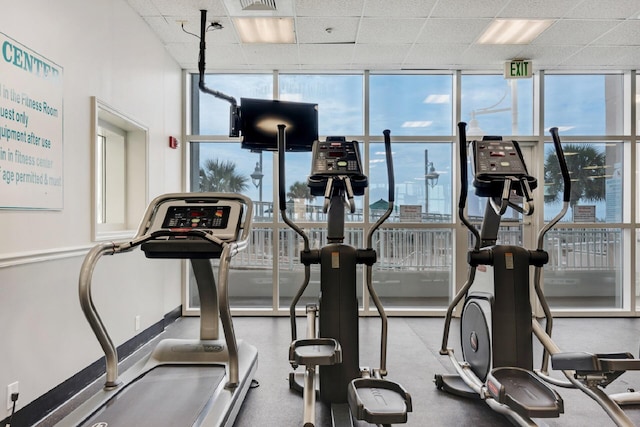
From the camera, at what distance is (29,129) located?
239cm

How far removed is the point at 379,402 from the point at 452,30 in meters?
3.91

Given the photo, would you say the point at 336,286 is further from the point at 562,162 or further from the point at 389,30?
the point at 389,30

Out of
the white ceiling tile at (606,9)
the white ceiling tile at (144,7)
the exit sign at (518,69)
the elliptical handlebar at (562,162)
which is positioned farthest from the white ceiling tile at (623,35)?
the white ceiling tile at (144,7)

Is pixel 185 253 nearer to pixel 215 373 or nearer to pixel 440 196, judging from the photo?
pixel 215 373

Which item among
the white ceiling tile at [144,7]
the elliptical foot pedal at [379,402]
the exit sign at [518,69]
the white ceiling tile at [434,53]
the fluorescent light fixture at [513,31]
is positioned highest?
the white ceiling tile at [144,7]

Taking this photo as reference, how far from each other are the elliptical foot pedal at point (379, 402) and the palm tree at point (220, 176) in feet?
12.4

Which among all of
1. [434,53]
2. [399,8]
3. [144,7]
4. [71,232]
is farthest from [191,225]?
[434,53]

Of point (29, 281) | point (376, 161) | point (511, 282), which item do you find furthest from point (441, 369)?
point (29, 281)

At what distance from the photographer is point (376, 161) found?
535 centimetres

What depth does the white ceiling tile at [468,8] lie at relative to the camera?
363 centimetres

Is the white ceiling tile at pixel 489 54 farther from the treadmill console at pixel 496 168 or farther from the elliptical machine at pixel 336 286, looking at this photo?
the elliptical machine at pixel 336 286

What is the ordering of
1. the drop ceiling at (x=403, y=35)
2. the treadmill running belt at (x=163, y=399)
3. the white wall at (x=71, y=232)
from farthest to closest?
1. the drop ceiling at (x=403, y=35)
2. the white wall at (x=71, y=232)
3. the treadmill running belt at (x=163, y=399)

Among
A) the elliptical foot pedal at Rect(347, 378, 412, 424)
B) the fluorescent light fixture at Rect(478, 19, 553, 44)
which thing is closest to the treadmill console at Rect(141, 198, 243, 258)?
the elliptical foot pedal at Rect(347, 378, 412, 424)

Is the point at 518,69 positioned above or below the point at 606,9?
below
